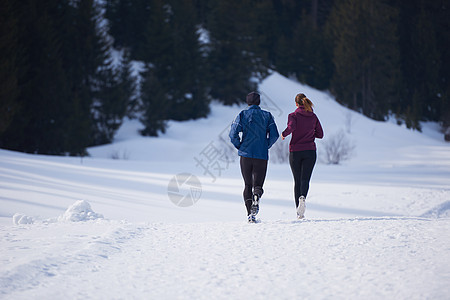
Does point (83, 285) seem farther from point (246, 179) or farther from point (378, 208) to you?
point (378, 208)

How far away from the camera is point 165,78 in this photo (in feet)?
94.0

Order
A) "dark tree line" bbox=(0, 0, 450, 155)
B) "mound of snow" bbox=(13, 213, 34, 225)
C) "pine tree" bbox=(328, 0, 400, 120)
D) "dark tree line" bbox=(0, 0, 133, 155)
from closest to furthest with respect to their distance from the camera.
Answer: "mound of snow" bbox=(13, 213, 34, 225)
"dark tree line" bbox=(0, 0, 133, 155)
"dark tree line" bbox=(0, 0, 450, 155)
"pine tree" bbox=(328, 0, 400, 120)

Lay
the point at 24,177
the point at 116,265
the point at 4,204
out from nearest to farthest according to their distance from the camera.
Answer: the point at 116,265 → the point at 4,204 → the point at 24,177

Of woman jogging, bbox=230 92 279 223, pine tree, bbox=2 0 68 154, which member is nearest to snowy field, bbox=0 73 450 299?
woman jogging, bbox=230 92 279 223

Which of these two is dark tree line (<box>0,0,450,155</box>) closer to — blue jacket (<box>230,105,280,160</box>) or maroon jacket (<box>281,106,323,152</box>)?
blue jacket (<box>230,105,280,160</box>)

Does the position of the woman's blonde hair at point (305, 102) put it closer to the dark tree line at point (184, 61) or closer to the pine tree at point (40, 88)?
the dark tree line at point (184, 61)

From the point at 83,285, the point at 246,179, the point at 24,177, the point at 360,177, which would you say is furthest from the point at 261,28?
the point at 83,285

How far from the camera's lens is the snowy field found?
3.24m

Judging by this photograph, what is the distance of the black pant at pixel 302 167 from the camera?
595 cm

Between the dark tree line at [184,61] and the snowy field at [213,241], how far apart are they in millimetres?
8607

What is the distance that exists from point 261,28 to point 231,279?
135ft

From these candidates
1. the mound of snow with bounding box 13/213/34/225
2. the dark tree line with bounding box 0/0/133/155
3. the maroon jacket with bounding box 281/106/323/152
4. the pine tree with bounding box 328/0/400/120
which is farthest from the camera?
the pine tree with bounding box 328/0/400/120

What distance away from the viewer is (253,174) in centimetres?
570

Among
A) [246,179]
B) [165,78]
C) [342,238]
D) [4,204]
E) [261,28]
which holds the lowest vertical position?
[4,204]
